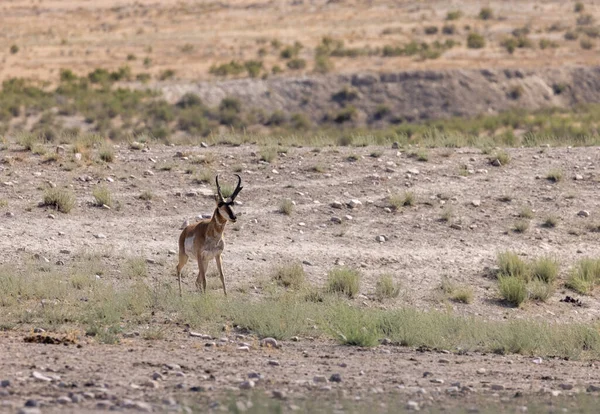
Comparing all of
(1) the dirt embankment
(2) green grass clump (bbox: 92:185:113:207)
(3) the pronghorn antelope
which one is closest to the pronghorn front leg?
(3) the pronghorn antelope

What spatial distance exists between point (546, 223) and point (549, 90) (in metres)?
31.6

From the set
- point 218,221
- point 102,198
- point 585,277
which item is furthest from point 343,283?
point 102,198

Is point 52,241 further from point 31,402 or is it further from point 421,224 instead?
point 31,402

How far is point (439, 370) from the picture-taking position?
1112 centimetres

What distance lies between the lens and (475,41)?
5881 centimetres

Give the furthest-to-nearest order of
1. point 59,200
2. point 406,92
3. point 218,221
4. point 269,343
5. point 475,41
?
1. point 475,41
2. point 406,92
3. point 59,200
4. point 218,221
5. point 269,343

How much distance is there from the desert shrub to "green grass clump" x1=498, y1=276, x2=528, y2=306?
44711 millimetres

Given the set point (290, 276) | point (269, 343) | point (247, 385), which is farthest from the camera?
point (290, 276)

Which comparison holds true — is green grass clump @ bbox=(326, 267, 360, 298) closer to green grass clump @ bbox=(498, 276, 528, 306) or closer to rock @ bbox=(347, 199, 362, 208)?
green grass clump @ bbox=(498, 276, 528, 306)

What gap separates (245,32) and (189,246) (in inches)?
2191

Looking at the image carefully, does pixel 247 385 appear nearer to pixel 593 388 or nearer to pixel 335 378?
pixel 335 378

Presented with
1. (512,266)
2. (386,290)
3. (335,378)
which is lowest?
(512,266)

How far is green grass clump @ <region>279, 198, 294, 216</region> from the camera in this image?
18266mm

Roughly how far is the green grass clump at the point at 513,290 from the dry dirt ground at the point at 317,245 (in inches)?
7.4
